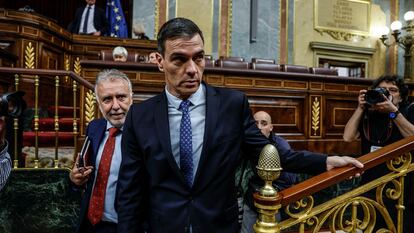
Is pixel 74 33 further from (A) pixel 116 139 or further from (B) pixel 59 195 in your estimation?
(A) pixel 116 139

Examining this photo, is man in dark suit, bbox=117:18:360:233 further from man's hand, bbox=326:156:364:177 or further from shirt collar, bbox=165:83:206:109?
man's hand, bbox=326:156:364:177

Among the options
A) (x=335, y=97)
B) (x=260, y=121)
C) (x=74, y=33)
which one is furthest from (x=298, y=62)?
(x=260, y=121)

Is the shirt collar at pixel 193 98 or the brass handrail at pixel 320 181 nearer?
the shirt collar at pixel 193 98

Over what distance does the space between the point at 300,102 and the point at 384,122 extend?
2174 millimetres

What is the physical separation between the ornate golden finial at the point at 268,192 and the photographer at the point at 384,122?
81cm

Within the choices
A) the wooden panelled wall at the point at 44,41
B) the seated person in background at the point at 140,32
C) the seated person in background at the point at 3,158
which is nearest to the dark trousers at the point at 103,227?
the seated person in background at the point at 3,158

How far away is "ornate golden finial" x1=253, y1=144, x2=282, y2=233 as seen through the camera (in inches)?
42.0

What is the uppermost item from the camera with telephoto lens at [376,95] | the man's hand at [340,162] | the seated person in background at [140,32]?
the seated person in background at [140,32]

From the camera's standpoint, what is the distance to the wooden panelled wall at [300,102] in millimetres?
3877

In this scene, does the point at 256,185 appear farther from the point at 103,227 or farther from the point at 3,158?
the point at 3,158

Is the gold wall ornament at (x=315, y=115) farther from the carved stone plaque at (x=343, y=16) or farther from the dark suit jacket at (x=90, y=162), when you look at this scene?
the carved stone plaque at (x=343, y=16)

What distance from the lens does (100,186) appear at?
1.38m

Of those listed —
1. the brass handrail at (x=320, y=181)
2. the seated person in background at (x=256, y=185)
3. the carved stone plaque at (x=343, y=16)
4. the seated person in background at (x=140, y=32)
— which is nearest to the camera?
the brass handrail at (x=320, y=181)

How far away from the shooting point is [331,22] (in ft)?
28.8
